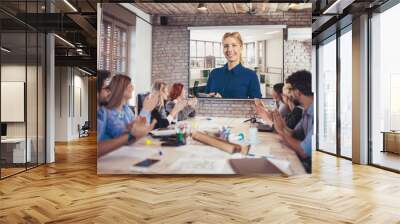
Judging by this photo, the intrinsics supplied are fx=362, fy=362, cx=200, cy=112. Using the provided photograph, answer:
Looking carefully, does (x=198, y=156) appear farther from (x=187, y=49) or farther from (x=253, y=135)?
(x=187, y=49)

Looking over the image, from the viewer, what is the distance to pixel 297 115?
5.96 metres

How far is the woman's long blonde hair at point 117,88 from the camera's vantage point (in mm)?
5898

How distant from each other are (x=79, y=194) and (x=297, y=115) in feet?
11.7

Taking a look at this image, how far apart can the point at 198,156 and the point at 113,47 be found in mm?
2270

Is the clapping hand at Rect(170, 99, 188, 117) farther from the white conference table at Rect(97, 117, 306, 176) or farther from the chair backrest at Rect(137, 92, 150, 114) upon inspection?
the chair backrest at Rect(137, 92, 150, 114)

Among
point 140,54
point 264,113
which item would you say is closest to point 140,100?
point 140,54

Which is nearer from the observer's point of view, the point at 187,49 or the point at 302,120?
the point at 302,120

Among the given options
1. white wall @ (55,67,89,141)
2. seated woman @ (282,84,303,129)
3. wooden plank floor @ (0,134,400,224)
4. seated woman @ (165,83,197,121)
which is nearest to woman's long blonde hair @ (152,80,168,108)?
seated woman @ (165,83,197,121)

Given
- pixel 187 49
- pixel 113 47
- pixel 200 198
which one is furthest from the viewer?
pixel 187 49

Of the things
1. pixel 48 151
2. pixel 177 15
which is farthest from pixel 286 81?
pixel 48 151

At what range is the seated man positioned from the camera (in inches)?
235

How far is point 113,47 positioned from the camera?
5906mm

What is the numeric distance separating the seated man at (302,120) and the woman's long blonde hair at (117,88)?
250 centimetres

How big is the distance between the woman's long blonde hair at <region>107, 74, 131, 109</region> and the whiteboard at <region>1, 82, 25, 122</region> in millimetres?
1682
